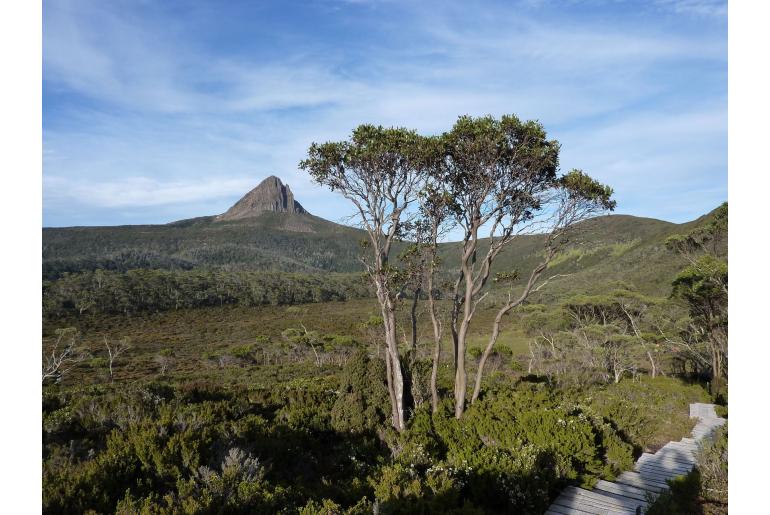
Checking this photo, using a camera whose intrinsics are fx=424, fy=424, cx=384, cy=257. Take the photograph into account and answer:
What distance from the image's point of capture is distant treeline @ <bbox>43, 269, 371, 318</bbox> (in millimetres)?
67750

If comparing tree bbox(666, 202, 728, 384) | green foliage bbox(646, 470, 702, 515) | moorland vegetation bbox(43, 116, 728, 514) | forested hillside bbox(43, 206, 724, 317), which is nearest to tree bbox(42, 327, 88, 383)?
moorland vegetation bbox(43, 116, 728, 514)

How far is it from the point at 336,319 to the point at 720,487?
6151 cm

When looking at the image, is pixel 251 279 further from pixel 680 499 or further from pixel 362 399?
pixel 680 499

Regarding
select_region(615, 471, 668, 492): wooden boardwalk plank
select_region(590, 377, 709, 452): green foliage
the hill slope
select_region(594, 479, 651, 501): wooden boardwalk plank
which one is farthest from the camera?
the hill slope

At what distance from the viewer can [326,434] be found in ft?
31.9

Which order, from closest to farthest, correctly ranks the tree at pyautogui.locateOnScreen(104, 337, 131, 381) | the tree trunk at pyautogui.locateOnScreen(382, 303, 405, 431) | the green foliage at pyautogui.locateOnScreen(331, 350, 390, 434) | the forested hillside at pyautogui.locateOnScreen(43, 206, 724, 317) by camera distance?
the tree trunk at pyautogui.locateOnScreen(382, 303, 405, 431), the green foliage at pyautogui.locateOnScreen(331, 350, 390, 434), the tree at pyautogui.locateOnScreen(104, 337, 131, 381), the forested hillside at pyautogui.locateOnScreen(43, 206, 724, 317)

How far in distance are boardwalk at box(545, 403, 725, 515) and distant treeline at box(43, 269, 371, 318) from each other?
48.5m

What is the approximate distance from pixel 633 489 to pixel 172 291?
274 ft

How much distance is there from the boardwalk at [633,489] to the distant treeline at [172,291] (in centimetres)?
4848

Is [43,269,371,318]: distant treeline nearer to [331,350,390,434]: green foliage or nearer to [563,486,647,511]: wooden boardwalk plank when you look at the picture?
[331,350,390,434]: green foliage

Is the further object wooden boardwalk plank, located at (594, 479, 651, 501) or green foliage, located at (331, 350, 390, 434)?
green foliage, located at (331, 350, 390, 434)

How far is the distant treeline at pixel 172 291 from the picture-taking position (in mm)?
67750

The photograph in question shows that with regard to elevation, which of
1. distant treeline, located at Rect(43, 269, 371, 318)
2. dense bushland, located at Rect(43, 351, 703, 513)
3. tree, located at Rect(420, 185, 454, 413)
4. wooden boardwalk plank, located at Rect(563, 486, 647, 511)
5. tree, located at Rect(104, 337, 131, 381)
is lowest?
tree, located at Rect(104, 337, 131, 381)
